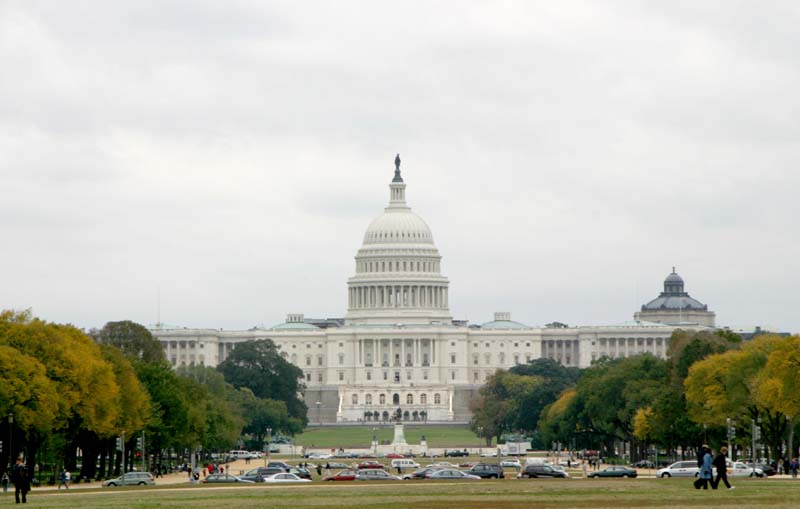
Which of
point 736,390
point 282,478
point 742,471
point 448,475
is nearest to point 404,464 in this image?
point 736,390

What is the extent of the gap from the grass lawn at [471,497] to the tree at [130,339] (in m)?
91.9

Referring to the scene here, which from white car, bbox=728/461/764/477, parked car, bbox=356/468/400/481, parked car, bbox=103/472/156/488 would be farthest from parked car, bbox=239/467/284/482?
white car, bbox=728/461/764/477

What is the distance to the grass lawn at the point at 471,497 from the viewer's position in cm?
5447

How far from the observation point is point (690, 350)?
405 ft

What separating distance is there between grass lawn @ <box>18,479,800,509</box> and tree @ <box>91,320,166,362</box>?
91.9 m

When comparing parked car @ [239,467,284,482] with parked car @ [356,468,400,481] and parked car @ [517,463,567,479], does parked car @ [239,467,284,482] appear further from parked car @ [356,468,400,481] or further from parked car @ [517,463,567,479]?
parked car @ [517,463,567,479]

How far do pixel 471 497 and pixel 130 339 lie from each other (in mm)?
107234

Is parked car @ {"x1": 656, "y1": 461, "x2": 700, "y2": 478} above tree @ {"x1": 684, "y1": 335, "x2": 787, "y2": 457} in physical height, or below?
below

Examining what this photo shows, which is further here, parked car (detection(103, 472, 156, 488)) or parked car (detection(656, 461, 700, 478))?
parked car (detection(103, 472, 156, 488))

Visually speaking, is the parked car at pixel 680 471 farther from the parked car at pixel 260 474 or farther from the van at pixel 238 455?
the van at pixel 238 455

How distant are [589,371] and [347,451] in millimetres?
24111

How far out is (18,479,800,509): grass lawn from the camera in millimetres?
54469

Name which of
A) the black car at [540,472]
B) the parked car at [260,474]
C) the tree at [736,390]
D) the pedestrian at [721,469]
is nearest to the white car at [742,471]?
the black car at [540,472]

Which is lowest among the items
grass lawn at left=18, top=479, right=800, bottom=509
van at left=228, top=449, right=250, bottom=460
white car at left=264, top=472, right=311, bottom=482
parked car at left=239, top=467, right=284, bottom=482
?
grass lawn at left=18, top=479, right=800, bottom=509
